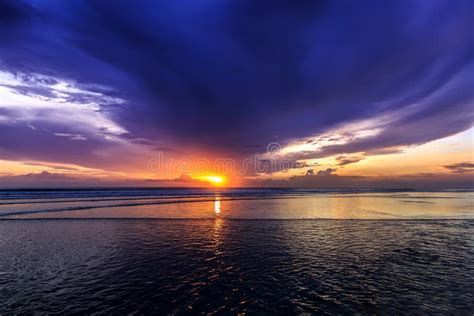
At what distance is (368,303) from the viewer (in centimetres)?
824

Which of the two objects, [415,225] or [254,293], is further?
[415,225]

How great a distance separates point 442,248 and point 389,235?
3.72m

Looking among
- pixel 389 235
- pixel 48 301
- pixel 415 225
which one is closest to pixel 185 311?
pixel 48 301

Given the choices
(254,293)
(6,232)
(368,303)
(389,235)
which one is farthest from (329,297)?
(6,232)

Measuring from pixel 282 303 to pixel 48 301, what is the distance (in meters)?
7.46

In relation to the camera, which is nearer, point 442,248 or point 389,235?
point 442,248

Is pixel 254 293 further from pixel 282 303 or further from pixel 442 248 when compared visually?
pixel 442 248

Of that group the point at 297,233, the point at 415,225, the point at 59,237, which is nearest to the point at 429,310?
the point at 297,233

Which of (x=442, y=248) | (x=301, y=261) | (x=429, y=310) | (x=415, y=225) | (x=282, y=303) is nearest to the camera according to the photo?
(x=429, y=310)

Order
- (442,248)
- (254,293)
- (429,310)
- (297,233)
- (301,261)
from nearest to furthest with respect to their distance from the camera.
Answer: (429,310)
(254,293)
(301,261)
(442,248)
(297,233)

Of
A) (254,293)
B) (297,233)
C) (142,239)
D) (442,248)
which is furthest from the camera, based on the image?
(297,233)

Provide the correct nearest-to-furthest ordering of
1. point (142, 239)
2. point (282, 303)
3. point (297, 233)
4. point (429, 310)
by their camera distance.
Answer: point (429, 310) → point (282, 303) → point (142, 239) → point (297, 233)

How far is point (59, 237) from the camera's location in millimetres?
18219

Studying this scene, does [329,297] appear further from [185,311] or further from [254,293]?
[185,311]
